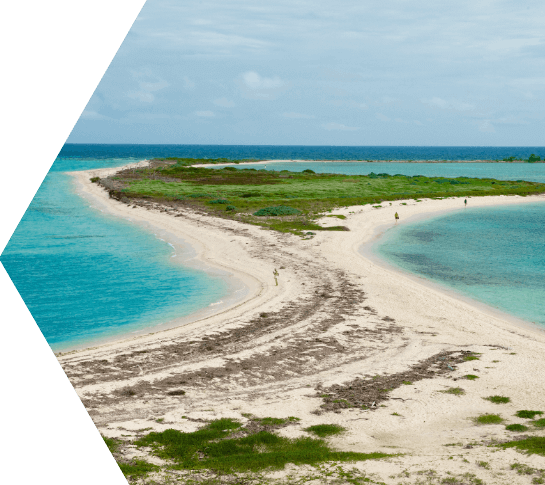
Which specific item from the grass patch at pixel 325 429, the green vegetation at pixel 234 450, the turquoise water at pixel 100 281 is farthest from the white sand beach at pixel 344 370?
the turquoise water at pixel 100 281

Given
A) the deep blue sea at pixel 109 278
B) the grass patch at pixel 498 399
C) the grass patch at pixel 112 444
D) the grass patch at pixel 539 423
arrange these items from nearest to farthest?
the grass patch at pixel 112 444, the grass patch at pixel 539 423, the grass patch at pixel 498 399, the deep blue sea at pixel 109 278

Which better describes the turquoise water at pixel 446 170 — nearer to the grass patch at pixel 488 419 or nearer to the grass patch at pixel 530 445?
the grass patch at pixel 488 419

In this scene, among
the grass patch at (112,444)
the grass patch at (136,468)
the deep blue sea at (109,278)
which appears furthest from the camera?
the deep blue sea at (109,278)

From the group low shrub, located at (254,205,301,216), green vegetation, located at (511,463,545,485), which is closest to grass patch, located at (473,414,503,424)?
green vegetation, located at (511,463,545,485)

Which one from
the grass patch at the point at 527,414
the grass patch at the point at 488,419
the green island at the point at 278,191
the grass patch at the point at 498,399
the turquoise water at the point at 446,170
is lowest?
the grass patch at the point at 488,419

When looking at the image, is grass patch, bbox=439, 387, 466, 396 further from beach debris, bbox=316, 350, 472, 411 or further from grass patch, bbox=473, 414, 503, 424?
grass patch, bbox=473, 414, 503, 424

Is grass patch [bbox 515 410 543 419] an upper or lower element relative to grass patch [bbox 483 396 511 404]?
upper

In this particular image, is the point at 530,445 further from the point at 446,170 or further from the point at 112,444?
the point at 446,170

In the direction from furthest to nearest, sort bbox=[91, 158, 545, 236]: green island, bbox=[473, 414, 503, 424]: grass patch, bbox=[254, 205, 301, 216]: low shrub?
bbox=[91, 158, 545, 236]: green island < bbox=[254, 205, 301, 216]: low shrub < bbox=[473, 414, 503, 424]: grass patch

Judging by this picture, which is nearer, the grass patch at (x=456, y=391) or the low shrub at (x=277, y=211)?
the grass patch at (x=456, y=391)
